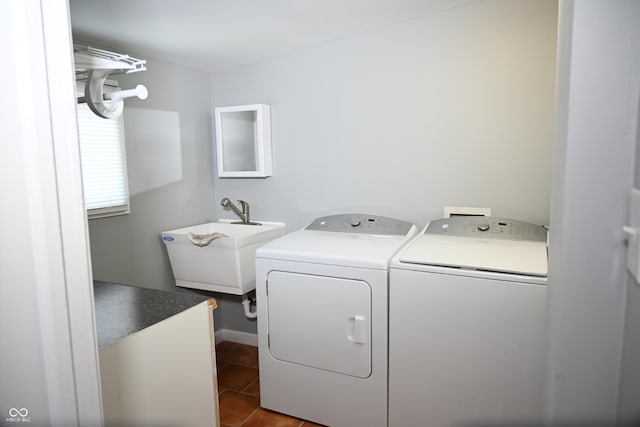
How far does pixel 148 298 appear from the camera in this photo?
4.96ft

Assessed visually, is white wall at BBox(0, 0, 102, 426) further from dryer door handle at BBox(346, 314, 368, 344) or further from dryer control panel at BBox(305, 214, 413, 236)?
dryer control panel at BBox(305, 214, 413, 236)

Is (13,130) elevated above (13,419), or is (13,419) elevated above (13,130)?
(13,130)

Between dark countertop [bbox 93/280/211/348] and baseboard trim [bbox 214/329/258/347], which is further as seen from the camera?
baseboard trim [bbox 214/329/258/347]

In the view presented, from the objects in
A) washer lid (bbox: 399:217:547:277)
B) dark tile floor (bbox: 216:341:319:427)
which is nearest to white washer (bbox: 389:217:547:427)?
washer lid (bbox: 399:217:547:277)

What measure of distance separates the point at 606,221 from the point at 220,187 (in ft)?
8.95

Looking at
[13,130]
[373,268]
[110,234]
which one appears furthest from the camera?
[110,234]

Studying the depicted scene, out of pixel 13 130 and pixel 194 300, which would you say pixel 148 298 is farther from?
pixel 13 130

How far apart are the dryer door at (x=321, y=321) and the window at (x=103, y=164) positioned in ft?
3.51

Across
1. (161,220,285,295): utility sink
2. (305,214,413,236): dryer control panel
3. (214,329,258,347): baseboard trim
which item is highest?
(305,214,413,236): dryer control panel

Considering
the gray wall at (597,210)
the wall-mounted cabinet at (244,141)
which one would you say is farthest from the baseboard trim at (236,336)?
the gray wall at (597,210)

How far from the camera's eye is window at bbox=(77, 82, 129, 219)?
7.45ft

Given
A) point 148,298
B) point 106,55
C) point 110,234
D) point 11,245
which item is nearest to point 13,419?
point 11,245

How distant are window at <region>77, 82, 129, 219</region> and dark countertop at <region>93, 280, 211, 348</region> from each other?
2.67 ft

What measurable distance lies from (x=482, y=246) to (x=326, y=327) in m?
0.87
